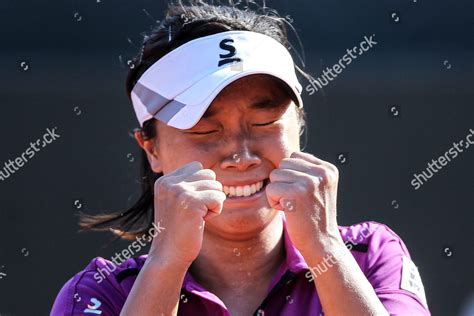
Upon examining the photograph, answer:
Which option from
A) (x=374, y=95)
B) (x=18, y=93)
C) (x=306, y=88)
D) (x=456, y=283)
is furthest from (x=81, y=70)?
(x=456, y=283)

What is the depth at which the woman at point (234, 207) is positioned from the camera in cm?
178

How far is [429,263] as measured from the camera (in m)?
3.29

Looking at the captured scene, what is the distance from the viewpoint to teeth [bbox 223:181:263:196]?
6.28 feet

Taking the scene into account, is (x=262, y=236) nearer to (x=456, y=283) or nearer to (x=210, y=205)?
(x=210, y=205)

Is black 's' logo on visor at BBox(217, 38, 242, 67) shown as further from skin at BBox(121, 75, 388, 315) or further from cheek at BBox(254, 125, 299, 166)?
cheek at BBox(254, 125, 299, 166)

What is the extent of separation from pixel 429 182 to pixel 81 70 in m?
1.28

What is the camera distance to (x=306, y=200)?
177cm
